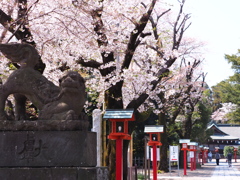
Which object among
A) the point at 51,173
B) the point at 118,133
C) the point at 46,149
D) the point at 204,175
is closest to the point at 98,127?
the point at 118,133

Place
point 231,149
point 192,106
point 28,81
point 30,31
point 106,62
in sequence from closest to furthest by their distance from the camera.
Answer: point 28,81, point 30,31, point 106,62, point 192,106, point 231,149

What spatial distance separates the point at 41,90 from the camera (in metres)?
6.28

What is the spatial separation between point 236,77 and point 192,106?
793cm

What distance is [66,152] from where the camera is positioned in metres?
5.78

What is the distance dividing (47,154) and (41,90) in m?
0.99

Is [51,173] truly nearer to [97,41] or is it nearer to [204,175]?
[97,41]

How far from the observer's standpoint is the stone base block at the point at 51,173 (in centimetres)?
564

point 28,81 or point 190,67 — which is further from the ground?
point 190,67

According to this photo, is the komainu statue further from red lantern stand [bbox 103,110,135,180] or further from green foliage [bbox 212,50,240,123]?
green foliage [bbox 212,50,240,123]

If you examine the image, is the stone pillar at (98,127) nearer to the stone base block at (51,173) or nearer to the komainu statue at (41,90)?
the komainu statue at (41,90)

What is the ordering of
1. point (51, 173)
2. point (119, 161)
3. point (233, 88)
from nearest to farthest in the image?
point (51, 173) → point (119, 161) → point (233, 88)

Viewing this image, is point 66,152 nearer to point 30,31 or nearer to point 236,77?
point 30,31

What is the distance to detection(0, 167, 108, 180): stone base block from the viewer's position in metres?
5.64

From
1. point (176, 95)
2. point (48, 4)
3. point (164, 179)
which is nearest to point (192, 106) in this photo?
point (176, 95)
